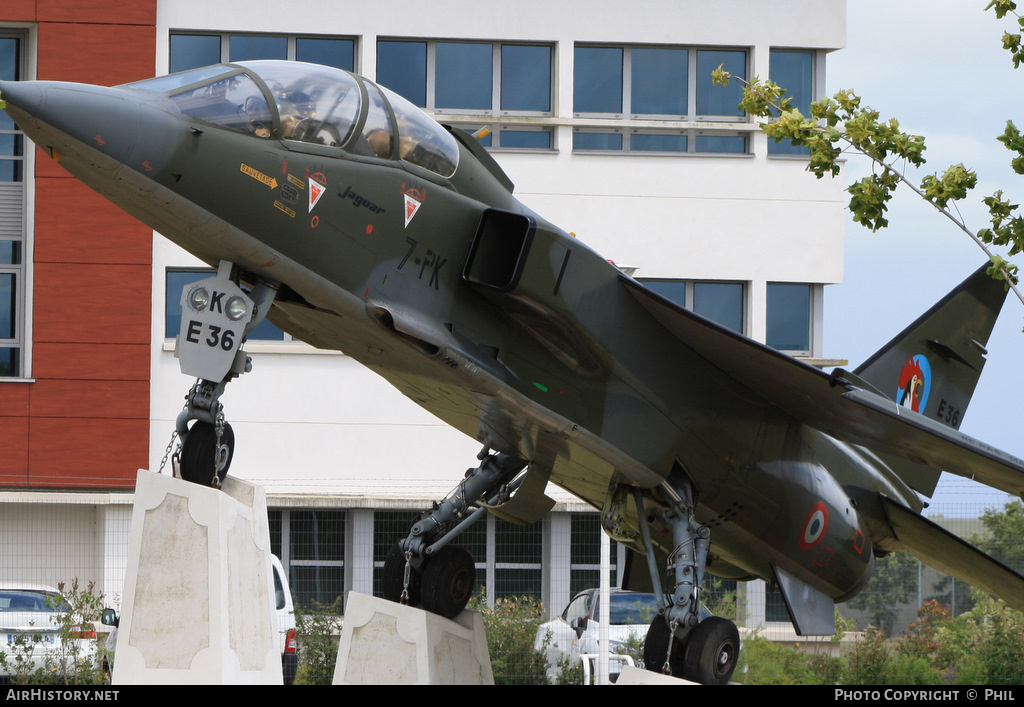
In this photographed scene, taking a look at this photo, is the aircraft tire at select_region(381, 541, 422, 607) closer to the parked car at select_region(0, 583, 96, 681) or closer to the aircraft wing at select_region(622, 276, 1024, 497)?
the aircraft wing at select_region(622, 276, 1024, 497)

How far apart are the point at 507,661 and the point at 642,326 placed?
7329 mm

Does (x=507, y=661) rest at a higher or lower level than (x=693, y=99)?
lower

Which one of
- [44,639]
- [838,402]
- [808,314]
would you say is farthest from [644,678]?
[808,314]

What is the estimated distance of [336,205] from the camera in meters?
7.89

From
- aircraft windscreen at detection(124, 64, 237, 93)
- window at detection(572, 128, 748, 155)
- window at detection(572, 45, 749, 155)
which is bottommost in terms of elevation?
aircraft windscreen at detection(124, 64, 237, 93)

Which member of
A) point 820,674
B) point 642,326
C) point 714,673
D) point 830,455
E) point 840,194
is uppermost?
point 840,194

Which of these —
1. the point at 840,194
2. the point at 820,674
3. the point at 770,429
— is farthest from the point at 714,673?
the point at 840,194

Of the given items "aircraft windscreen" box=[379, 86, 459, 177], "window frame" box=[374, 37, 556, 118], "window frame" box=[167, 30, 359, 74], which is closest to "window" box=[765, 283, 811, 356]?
"window frame" box=[374, 37, 556, 118]

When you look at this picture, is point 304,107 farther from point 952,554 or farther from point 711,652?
point 952,554

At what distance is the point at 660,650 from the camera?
9.79 meters

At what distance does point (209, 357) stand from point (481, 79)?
1604cm

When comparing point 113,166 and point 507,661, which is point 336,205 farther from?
point 507,661

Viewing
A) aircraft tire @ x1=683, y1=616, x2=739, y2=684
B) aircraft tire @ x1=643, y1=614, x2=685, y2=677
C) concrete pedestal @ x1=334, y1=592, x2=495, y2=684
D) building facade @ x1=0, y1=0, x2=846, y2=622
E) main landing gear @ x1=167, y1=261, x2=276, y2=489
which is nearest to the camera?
main landing gear @ x1=167, y1=261, x2=276, y2=489

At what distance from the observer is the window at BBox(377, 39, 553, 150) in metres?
22.4
